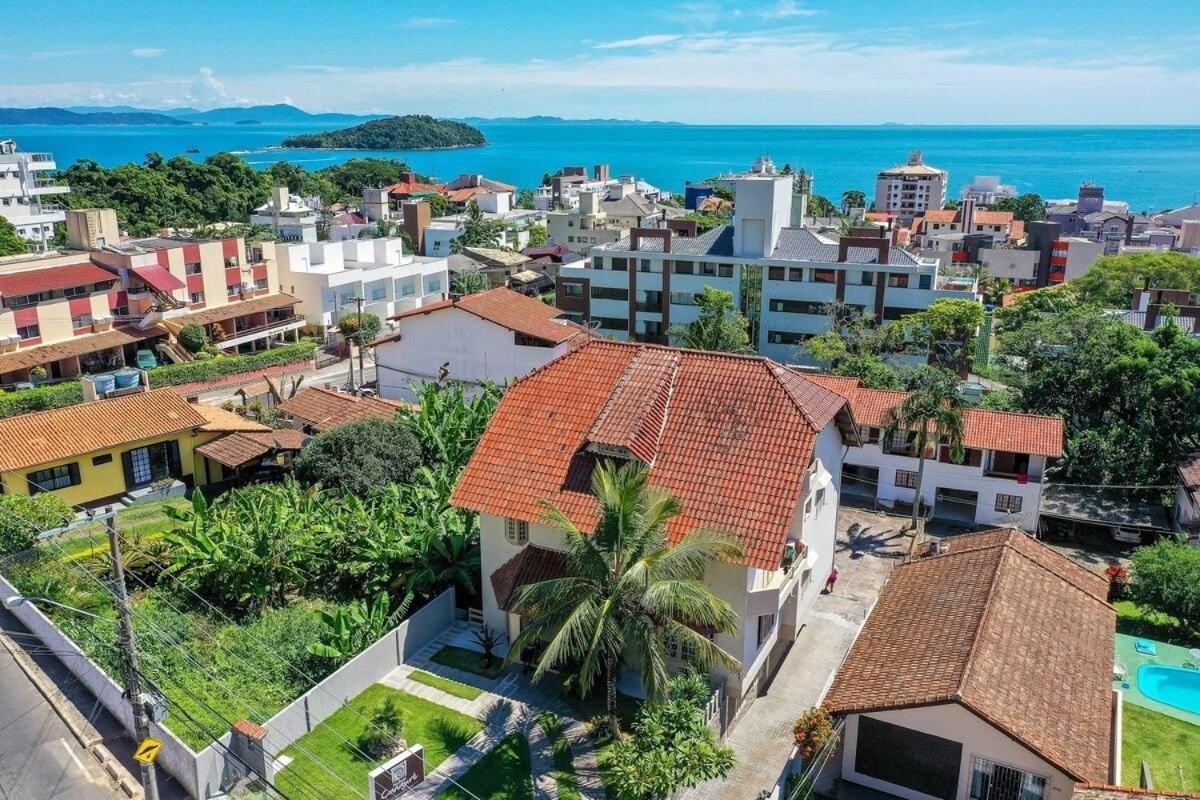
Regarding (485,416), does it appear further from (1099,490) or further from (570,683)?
(1099,490)

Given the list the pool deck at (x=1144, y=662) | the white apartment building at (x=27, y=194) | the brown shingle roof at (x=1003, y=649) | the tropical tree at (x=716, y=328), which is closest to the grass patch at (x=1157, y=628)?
the pool deck at (x=1144, y=662)

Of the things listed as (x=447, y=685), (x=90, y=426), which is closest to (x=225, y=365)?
(x=90, y=426)

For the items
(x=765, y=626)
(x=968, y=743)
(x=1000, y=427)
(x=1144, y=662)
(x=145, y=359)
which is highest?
(x=1000, y=427)

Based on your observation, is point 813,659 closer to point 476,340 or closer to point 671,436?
point 671,436

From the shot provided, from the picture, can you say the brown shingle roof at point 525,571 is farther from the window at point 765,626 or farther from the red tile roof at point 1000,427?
the red tile roof at point 1000,427

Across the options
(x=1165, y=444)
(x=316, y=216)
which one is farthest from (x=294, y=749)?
(x=316, y=216)

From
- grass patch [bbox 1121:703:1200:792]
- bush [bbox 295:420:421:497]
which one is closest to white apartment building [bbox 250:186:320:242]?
bush [bbox 295:420:421:497]
